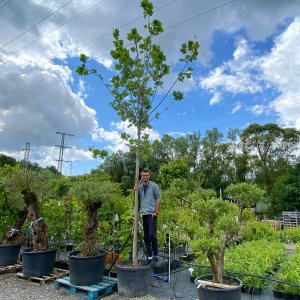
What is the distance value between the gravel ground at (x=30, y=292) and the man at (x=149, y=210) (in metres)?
0.83

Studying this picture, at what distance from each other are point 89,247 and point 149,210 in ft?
3.42

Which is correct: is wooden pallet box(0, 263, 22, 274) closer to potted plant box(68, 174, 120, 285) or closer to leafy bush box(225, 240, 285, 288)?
potted plant box(68, 174, 120, 285)

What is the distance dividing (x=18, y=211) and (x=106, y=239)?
2110 millimetres

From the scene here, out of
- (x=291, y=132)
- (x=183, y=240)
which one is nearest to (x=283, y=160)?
(x=291, y=132)

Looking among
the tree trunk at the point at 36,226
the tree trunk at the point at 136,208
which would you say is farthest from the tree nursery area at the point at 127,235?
the tree trunk at the point at 136,208

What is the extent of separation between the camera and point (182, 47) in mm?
4383

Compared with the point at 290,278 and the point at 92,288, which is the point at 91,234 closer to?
the point at 92,288

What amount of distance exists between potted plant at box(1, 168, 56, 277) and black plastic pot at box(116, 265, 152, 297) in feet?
5.03

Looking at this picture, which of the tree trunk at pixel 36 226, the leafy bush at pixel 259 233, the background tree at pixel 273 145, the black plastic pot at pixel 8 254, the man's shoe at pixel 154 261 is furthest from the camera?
the background tree at pixel 273 145

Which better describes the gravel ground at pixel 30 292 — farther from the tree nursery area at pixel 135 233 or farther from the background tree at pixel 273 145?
the background tree at pixel 273 145

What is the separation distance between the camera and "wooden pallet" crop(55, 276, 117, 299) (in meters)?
3.95

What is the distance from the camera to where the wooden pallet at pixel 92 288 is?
3.95 m

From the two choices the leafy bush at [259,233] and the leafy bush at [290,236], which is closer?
the leafy bush at [259,233]

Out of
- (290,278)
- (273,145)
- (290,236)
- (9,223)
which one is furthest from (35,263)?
(273,145)
